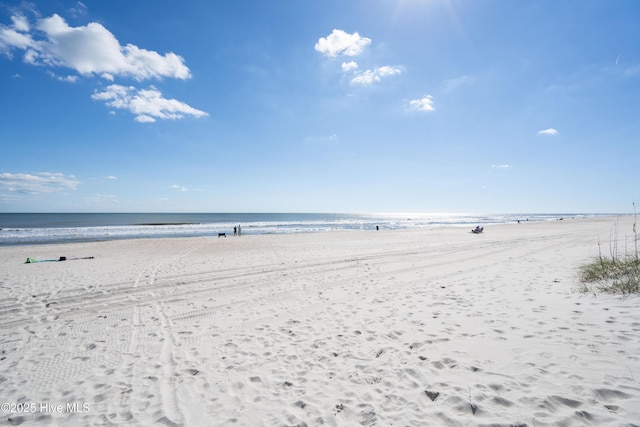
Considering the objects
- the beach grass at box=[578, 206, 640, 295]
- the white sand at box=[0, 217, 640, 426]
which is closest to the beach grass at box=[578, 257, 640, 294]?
the beach grass at box=[578, 206, 640, 295]

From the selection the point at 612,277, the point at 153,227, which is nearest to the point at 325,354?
the point at 612,277

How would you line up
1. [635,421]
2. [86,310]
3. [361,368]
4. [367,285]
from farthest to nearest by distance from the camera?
[367,285] → [86,310] → [361,368] → [635,421]

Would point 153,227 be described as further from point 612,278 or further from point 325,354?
point 612,278

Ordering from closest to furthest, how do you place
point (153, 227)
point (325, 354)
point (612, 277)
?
1. point (325, 354)
2. point (612, 277)
3. point (153, 227)

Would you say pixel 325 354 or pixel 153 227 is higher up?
pixel 153 227

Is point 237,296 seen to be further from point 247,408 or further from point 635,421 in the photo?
point 635,421

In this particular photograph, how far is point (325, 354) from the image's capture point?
16.1 feet

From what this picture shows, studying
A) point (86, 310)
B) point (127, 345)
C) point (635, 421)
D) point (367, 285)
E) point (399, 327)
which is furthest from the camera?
point (367, 285)

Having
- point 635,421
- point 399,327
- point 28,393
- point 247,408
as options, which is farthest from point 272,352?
point 635,421

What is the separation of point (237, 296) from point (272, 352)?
3.98 metres

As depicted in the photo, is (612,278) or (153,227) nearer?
(612,278)

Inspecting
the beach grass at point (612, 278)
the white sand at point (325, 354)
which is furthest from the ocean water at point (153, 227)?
the beach grass at point (612, 278)

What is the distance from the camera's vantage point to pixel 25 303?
7.95 metres

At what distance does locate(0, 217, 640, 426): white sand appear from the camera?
11.4 feet
